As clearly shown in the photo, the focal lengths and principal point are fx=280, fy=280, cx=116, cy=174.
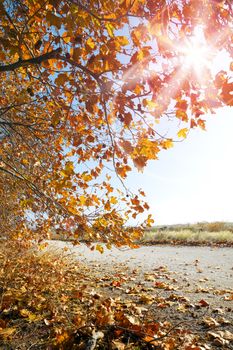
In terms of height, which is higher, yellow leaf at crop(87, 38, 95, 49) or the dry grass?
yellow leaf at crop(87, 38, 95, 49)

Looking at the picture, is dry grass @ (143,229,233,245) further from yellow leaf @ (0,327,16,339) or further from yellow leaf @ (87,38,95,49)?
yellow leaf @ (87,38,95,49)

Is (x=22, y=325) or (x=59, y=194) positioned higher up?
(x=59, y=194)

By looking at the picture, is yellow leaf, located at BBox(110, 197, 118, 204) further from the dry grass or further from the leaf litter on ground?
the dry grass

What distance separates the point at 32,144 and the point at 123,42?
3171mm

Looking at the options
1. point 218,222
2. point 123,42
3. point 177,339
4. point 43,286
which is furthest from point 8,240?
point 218,222

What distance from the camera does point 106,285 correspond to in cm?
578

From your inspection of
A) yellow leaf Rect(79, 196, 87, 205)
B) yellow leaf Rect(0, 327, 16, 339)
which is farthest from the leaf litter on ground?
yellow leaf Rect(79, 196, 87, 205)

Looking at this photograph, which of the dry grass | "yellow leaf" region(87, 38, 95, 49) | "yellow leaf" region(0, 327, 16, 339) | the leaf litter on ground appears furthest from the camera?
the dry grass

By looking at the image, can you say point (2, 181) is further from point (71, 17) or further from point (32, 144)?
point (71, 17)

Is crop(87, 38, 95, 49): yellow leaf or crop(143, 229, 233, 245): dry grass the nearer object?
crop(87, 38, 95, 49): yellow leaf

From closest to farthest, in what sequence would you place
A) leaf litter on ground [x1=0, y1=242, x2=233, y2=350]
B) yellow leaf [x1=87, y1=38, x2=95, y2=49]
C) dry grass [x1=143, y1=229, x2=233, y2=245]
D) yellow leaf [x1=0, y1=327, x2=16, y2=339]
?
1. leaf litter on ground [x1=0, y1=242, x2=233, y2=350]
2. yellow leaf [x1=0, y1=327, x2=16, y2=339]
3. yellow leaf [x1=87, y1=38, x2=95, y2=49]
4. dry grass [x1=143, y1=229, x2=233, y2=245]

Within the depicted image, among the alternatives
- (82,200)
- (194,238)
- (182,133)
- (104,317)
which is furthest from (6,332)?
(194,238)

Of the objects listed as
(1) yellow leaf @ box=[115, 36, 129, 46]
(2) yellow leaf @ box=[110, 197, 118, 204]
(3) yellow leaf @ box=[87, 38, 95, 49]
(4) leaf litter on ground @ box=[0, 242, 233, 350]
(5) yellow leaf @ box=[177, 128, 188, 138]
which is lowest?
(4) leaf litter on ground @ box=[0, 242, 233, 350]

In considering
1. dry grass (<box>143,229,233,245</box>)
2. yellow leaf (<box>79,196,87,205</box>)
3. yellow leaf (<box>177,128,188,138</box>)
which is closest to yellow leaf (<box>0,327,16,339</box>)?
yellow leaf (<box>79,196,87,205</box>)
